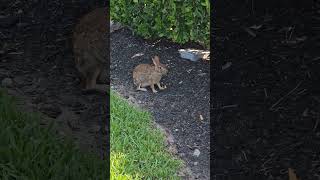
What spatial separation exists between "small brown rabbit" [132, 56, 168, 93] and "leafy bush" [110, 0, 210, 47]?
57cm

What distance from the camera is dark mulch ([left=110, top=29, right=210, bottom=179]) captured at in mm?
5824

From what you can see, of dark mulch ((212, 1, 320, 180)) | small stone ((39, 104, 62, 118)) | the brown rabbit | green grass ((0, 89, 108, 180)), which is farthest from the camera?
the brown rabbit

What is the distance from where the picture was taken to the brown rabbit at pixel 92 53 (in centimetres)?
657

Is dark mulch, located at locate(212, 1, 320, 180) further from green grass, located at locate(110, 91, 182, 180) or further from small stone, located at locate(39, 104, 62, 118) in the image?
small stone, located at locate(39, 104, 62, 118)

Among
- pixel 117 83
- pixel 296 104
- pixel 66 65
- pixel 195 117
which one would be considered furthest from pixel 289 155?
pixel 66 65

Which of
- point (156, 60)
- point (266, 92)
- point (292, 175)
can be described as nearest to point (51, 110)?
point (156, 60)

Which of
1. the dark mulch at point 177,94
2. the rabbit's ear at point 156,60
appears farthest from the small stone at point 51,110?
the rabbit's ear at point 156,60

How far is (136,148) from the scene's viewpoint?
18.7 feet

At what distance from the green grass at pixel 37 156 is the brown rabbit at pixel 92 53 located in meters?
1.11

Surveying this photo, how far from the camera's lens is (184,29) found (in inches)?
265

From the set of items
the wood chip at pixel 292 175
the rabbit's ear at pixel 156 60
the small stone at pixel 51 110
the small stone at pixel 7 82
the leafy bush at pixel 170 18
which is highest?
the leafy bush at pixel 170 18

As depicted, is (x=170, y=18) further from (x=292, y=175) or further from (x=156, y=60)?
(x=292, y=175)

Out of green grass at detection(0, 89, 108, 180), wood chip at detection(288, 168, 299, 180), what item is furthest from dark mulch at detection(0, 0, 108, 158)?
wood chip at detection(288, 168, 299, 180)

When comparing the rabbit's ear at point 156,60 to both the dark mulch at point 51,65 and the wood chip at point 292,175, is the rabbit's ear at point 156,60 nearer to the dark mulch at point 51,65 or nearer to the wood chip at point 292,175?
the dark mulch at point 51,65
